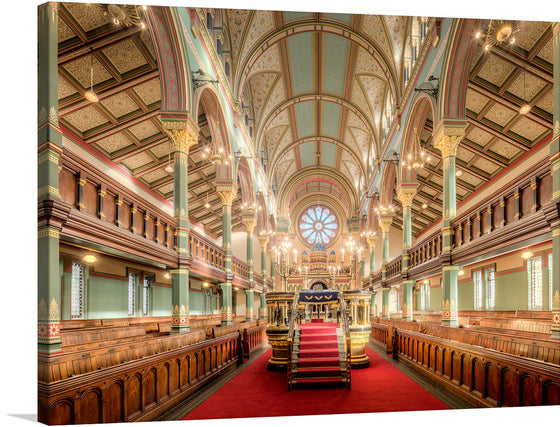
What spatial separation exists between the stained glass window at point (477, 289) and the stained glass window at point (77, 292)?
14698mm

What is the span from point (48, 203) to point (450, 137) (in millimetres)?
8165

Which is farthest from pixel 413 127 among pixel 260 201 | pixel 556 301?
pixel 260 201

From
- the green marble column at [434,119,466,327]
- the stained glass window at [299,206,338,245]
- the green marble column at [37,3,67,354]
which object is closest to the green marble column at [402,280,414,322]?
the green marble column at [434,119,466,327]

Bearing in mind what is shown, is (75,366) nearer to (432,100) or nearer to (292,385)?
(292,385)

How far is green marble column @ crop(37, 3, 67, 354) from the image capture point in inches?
156

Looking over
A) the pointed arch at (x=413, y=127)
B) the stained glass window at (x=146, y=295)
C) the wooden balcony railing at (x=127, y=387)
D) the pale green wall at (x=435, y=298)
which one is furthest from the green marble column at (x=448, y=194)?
the pale green wall at (x=435, y=298)

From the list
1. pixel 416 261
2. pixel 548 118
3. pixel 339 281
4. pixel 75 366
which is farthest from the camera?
pixel 339 281

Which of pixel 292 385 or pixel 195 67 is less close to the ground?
pixel 195 67

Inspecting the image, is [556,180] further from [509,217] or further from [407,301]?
[407,301]

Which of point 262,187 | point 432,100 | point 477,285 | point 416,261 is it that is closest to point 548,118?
point 432,100

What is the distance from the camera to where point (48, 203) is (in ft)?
13.1

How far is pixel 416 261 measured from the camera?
12.8 metres

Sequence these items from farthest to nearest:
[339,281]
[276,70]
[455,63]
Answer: [339,281] → [276,70] → [455,63]

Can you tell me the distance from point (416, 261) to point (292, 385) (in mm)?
7771
